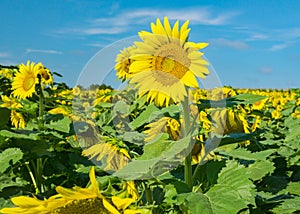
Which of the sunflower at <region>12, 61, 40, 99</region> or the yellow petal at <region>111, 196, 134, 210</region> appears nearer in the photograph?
the yellow petal at <region>111, 196, 134, 210</region>

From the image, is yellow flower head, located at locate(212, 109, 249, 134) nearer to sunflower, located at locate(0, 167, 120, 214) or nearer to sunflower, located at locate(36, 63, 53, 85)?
sunflower, located at locate(0, 167, 120, 214)

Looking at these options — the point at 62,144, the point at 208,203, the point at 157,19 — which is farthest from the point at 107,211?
the point at 62,144

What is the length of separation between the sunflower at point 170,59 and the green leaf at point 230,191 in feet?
0.99

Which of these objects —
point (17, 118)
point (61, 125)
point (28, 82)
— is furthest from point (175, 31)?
point (28, 82)

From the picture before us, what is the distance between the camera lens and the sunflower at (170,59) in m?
1.87

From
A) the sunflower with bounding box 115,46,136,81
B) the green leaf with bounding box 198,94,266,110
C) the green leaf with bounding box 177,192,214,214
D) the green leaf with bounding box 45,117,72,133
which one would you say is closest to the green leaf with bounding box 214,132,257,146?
the green leaf with bounding box 198,94,266,110

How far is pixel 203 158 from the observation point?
207 cm

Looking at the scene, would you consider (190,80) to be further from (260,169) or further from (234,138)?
(260,169)

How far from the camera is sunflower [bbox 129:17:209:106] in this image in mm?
1873

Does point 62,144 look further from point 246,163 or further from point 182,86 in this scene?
point 182,86

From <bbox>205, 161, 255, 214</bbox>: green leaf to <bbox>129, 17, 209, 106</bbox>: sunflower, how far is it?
300 millimetres

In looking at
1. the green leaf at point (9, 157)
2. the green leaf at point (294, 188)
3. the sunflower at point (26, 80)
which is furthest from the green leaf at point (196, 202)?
the sunflower at point (26, 80)

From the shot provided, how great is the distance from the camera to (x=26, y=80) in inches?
142

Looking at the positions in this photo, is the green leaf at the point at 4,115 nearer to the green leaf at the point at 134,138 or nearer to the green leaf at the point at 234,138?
the green leaf at the point at 134,138
